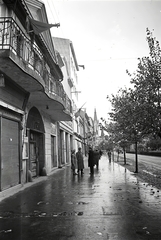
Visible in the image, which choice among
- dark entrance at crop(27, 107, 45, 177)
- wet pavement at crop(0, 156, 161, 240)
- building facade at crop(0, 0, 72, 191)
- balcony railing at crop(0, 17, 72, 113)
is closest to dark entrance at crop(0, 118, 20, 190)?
building facade at crop(0, 0, 72, 191)

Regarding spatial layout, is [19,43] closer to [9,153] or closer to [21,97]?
[21,97]

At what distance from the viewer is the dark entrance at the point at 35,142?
39.2 feet

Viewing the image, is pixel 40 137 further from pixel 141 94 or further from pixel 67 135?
pixel 67 135

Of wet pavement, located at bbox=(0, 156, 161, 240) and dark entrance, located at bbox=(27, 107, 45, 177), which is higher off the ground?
dark entrance, located at bbox=(27, 107, 45, 177)

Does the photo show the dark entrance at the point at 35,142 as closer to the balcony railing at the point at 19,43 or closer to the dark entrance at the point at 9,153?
the balcony railing at the point at 19,43

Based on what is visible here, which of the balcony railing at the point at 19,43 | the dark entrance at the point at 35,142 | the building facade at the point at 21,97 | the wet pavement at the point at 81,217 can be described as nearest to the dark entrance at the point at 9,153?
the building facade at the point at 21,97

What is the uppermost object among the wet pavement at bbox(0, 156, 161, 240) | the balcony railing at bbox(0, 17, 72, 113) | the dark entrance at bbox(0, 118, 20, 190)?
the balcony railing at bbox(0, 17, 72, 113)

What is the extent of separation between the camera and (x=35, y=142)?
518 inches

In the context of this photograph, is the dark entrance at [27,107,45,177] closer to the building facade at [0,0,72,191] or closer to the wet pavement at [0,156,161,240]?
the building facade at [0,0,72,191]

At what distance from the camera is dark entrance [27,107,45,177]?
1196 centimetres

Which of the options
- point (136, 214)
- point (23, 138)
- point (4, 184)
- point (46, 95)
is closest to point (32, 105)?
point (46, 95)

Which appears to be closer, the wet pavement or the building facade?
the wet pavement

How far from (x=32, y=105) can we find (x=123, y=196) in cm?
724

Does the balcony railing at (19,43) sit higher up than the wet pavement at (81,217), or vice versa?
the balcony railing at (19,43)
